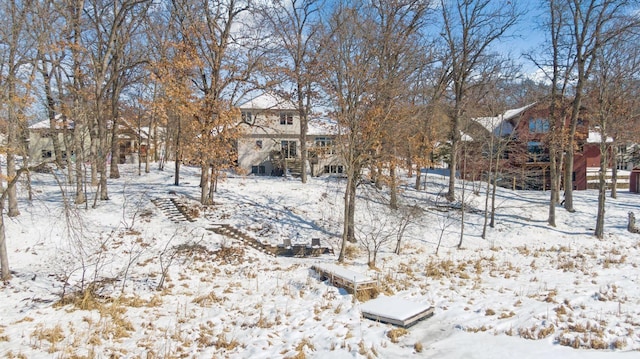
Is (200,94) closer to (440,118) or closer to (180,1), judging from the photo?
(180,1)

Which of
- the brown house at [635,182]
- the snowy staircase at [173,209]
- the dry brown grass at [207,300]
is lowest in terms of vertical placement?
the dry brown grass at [207,300]

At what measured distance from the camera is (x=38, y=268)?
40.2 feet

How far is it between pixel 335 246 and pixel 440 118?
602 inches

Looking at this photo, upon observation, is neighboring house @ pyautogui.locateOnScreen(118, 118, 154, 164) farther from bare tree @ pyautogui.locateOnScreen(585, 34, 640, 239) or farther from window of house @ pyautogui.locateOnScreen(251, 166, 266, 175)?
bare tree @ pyautogui.locateOnScreen(585, 34, 640, 239)

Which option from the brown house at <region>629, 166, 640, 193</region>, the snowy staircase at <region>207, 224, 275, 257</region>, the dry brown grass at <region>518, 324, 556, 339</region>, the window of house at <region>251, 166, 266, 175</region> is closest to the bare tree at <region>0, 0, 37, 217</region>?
the snowy staircase at <region>207, 224, 275, 257</region>

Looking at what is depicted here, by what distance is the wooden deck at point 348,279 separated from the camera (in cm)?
1003

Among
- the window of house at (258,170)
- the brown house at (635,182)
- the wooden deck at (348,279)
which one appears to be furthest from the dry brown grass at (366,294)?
the brown house at (635,182)

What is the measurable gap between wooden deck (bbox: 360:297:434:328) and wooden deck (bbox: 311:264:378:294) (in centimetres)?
74

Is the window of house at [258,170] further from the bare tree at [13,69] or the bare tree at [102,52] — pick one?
the bare tree at [13,69]

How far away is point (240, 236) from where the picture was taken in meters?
16.5

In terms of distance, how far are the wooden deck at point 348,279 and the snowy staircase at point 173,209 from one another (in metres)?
8.82

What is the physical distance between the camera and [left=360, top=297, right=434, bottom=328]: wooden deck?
8086mm

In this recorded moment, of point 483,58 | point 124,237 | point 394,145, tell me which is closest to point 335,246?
point 394,145

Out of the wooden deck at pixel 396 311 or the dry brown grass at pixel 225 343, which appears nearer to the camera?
the dry brown grass at pixel 225 343
